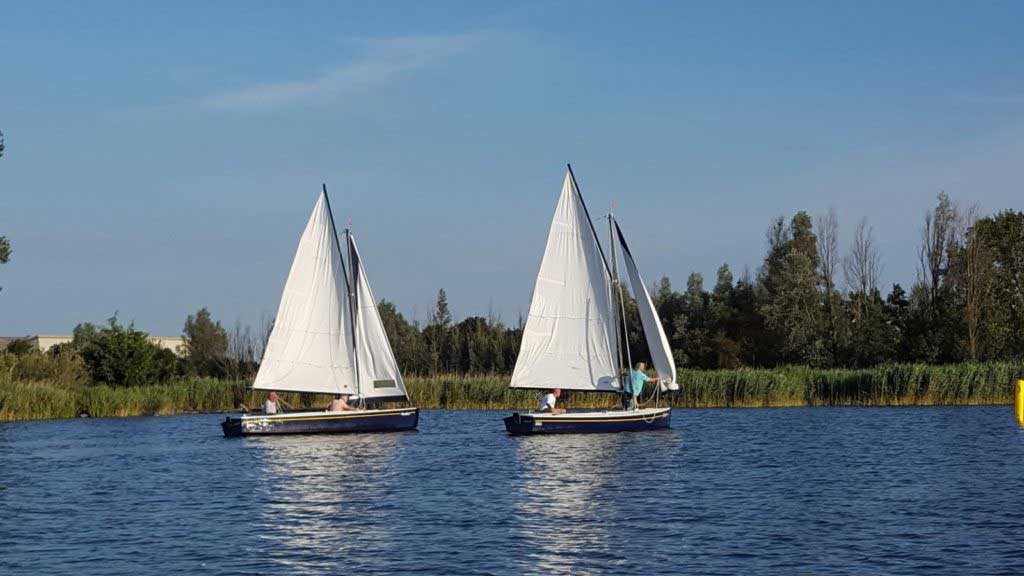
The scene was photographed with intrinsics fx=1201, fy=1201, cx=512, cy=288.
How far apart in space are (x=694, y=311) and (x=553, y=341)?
50.4 metres

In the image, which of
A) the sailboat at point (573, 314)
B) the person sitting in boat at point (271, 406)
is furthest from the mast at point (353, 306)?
the sailboat at point (573, 314)

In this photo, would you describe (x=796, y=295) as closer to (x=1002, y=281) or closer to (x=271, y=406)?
(x=1002, y=281)

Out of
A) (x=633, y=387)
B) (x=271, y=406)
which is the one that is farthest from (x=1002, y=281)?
(x=271, y=406)

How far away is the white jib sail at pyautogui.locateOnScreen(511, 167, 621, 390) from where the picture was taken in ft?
148

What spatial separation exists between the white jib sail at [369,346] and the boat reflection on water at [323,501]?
3.72 m

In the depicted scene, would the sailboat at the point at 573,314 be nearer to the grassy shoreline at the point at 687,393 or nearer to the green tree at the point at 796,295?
the grassy shoreline at the point at 687,393

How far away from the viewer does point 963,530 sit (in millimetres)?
21828

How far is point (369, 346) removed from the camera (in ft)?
158

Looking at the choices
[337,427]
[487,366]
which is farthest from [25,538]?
[487,366]

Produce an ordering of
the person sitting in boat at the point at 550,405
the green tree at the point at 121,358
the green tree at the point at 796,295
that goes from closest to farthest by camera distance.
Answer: the person sitting in boat at the point at 550,405
the green tree at the point at 121,358
the green tree at the point at 796,295

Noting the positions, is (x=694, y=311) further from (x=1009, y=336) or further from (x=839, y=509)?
(x=839, y=509)

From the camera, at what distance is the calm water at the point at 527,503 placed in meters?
19.9

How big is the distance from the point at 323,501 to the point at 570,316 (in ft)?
62.3

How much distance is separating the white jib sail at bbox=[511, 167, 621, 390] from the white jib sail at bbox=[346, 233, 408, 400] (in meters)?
6.13
